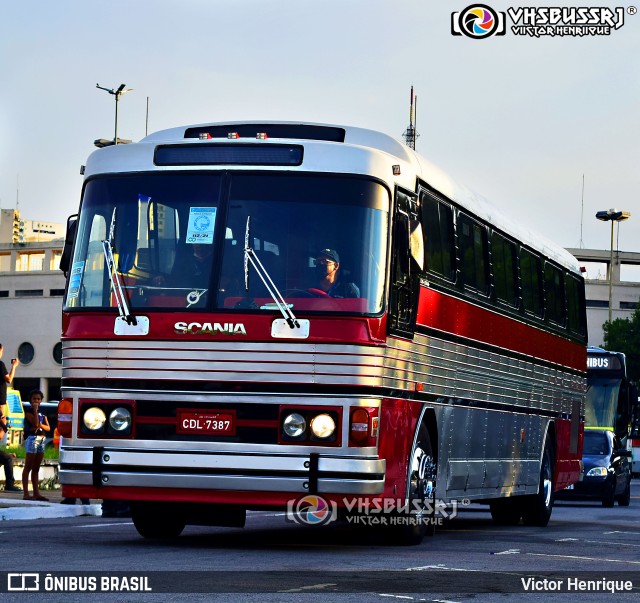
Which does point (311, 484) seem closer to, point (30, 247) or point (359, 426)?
point (359, 426)

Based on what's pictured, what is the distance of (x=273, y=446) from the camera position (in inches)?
502

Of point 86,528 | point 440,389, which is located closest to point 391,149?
point 440,389

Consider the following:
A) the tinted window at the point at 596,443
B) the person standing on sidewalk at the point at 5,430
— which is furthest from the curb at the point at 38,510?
the tinted window at the point at 596,443

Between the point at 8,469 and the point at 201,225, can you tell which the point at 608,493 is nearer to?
the point at 8,469

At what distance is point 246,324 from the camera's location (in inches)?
504

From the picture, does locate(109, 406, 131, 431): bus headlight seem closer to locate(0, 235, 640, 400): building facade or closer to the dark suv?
the dark suv

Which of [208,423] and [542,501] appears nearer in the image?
[208,423]

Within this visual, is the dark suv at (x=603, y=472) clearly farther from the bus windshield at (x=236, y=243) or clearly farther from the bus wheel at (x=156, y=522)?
the bus windshield at (x=236, y=243)

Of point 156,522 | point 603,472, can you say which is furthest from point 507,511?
point 603,472

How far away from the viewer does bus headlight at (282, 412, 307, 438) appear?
1276 cm

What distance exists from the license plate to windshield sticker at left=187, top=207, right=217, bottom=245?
1412 mm

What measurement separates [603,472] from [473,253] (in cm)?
1595

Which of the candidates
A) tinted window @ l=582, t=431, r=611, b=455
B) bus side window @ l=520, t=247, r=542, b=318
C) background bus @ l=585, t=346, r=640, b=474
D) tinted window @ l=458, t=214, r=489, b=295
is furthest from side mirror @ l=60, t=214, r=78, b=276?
background bus @ l=585, t=346, r=640, b=474

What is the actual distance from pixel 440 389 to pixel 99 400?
12.0ft
